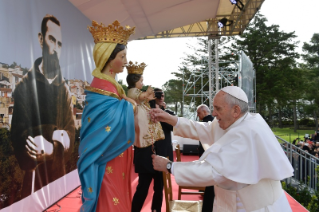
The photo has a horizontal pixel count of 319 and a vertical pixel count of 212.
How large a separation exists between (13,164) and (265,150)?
116 inches

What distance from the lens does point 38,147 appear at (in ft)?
12.2

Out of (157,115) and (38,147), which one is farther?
(38,147)

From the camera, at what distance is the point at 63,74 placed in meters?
4.52

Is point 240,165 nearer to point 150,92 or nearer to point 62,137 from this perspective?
point 150,92

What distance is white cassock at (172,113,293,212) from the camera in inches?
69.6

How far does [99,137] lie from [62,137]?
295 cm

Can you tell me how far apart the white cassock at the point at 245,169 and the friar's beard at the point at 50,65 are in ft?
9.59

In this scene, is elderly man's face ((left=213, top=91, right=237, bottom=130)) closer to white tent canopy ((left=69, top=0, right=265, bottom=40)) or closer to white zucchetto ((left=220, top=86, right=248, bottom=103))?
white zucchetto ((left=220, top=86, right=248, bottom=103))

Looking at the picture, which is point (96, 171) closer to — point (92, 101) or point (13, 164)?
point (92, 101)

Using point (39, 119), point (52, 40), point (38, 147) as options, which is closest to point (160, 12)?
point (52, 40)

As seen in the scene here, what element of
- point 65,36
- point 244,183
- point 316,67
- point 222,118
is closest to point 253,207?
point 244,183

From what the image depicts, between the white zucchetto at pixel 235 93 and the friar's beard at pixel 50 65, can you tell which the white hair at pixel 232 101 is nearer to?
the white zucchetto at pixel 235 93

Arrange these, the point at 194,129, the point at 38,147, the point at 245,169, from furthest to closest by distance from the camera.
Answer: the point at 38,147 → the point at 194,129 → the point at 245,169

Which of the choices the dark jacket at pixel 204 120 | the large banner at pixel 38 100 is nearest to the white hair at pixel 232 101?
the dark jacket at pixel 204 120
